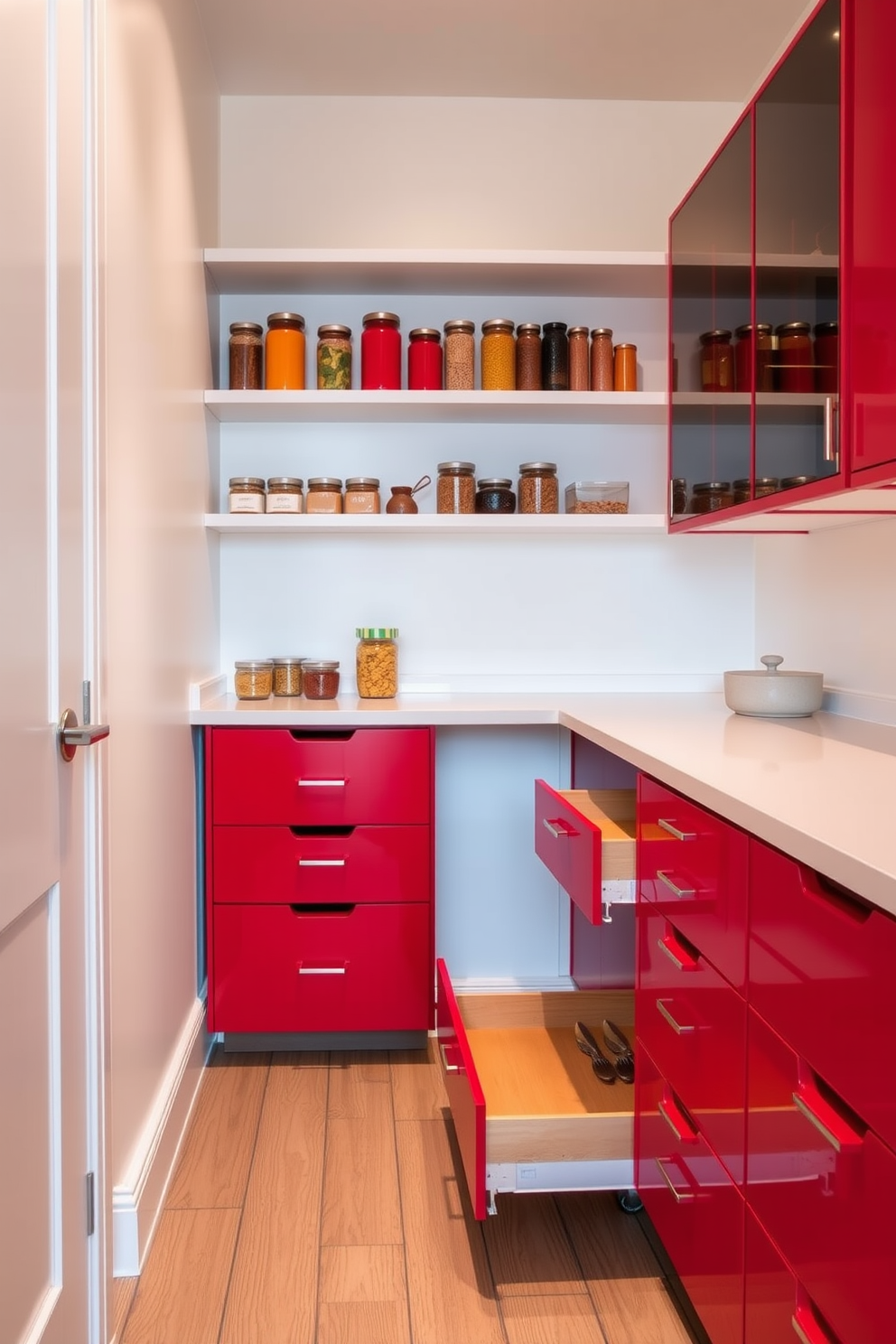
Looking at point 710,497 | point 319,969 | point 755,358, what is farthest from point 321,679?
point 755,358

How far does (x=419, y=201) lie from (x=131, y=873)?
2.07m

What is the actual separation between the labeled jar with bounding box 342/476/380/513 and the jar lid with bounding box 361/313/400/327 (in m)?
0.41

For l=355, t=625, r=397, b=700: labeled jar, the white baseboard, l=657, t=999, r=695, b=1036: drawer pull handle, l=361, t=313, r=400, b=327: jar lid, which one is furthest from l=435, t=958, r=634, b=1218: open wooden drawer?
l=361, t=313, r=400, b=327: jar lid

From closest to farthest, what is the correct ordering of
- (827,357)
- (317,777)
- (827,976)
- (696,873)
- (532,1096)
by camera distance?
(827,976) < (696,873) < (827,357) < (532,1096) < (317,777)

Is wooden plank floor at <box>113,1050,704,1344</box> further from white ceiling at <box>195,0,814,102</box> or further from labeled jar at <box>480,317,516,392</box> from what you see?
white ceiling at <box>195,0,814,102</box>

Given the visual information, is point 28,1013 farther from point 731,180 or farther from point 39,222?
point 731,180

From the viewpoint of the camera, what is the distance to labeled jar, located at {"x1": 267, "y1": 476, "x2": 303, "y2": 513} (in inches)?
105

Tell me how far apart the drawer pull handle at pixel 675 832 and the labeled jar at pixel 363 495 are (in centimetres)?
134

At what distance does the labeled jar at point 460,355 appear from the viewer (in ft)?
8.69

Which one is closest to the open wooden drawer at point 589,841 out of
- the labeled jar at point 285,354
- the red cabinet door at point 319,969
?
the red cabinet door at point 319,969

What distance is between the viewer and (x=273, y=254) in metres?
2.58

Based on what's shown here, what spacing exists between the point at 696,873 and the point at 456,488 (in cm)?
149

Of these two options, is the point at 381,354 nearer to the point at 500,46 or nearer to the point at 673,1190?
the point at 500,46

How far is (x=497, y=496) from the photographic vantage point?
266cm
